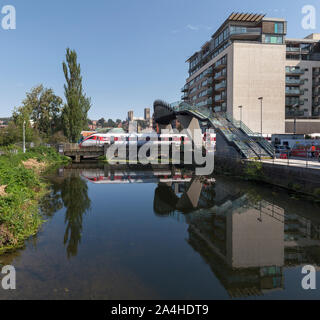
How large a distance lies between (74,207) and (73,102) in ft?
118

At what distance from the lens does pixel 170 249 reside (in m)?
9.03

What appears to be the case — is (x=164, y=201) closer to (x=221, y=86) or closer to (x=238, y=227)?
(x=238, y=227)

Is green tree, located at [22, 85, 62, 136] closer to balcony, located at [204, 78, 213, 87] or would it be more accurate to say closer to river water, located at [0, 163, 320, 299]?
balcony, located at [204, 78, 213, 87]

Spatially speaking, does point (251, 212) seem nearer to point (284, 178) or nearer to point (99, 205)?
point (284, 178)

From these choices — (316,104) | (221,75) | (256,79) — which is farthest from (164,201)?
(316,104)

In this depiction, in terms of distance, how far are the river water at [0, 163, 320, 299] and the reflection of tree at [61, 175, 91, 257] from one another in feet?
0.18

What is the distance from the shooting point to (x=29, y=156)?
95.8 feet

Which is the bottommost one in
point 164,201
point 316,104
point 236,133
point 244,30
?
point 164,201

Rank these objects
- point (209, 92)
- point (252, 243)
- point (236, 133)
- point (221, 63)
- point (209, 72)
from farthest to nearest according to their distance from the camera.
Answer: point (209, 92), point (209, 72), point (221, 63), point (236, 133), point (252, 243)

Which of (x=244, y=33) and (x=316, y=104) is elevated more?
(x=244, y=33)

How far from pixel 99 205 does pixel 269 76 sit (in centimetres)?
4857

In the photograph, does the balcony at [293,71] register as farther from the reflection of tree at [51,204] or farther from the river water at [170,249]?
the reflection of tree at [51,204]
